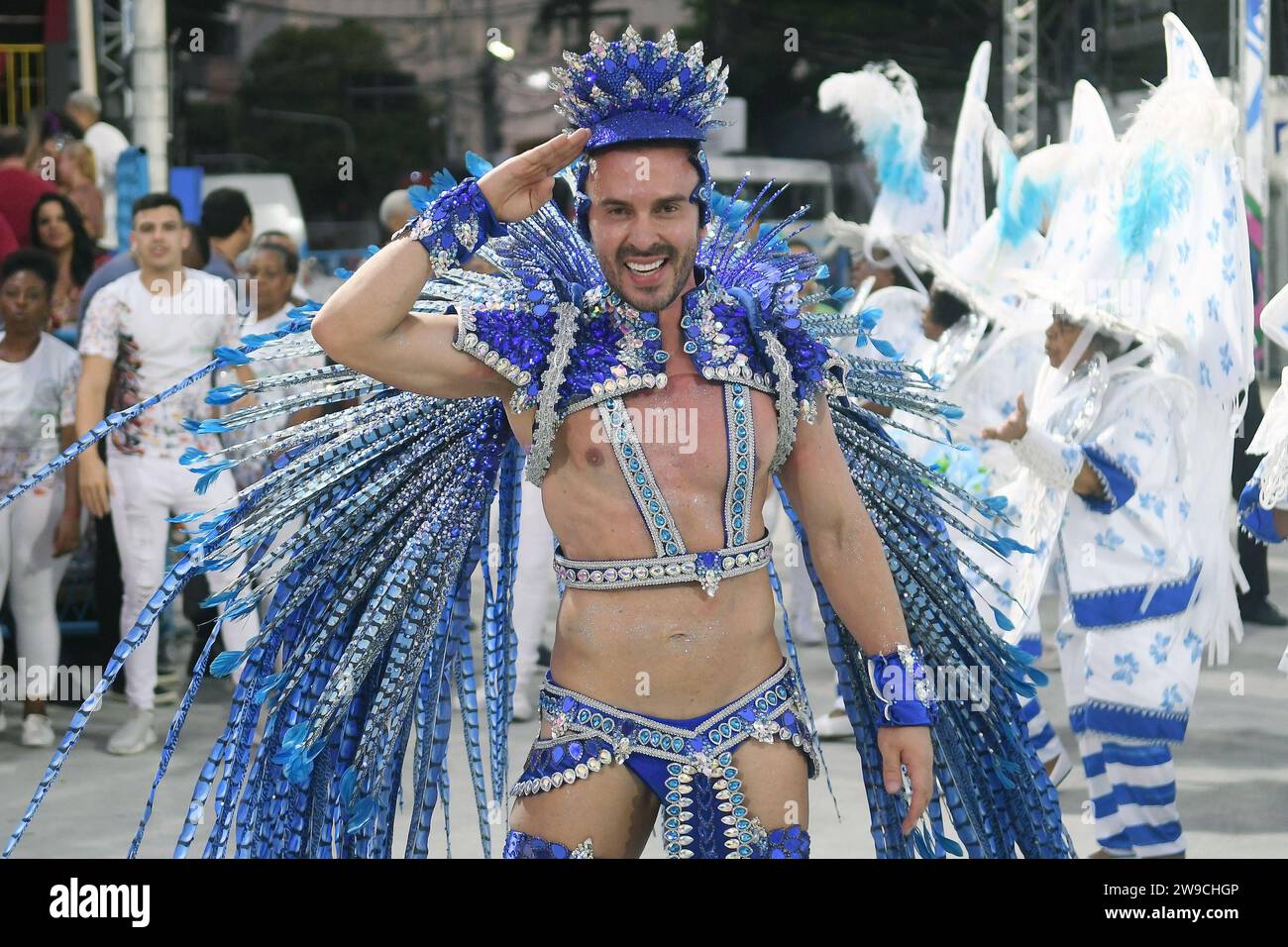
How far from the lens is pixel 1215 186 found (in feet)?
16.2

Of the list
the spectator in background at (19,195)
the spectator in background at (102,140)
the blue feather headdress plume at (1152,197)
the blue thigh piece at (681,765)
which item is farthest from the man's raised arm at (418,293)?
the spectator in background at (102,140)

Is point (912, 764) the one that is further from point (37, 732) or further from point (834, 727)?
point (37, 732)

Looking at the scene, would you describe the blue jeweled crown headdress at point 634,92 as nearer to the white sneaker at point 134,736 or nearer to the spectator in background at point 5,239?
the white sneaker at point 134,736

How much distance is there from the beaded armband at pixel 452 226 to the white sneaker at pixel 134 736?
12.2 feet

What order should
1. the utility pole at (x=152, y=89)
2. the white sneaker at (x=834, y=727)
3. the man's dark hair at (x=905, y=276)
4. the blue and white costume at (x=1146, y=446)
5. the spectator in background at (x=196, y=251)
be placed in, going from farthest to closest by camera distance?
the utility pole at (x=152, y=89) → the man's dark hair at (x=905, y=276) → the spectator in background at (x=196, y=251) → the white sneaker at (x=834, y=727) → the blue and white costume at (x=1146, y=446)

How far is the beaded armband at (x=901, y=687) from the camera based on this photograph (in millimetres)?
2869

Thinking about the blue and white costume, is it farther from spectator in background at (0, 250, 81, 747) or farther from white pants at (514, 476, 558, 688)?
spectator in background at (0, 250, 81, 747)

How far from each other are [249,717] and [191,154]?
1855 cm

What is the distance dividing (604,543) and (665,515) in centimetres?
11

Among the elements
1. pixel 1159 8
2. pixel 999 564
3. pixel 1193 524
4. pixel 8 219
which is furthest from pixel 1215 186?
pixel 1159 8

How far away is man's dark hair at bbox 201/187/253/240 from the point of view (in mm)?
7391

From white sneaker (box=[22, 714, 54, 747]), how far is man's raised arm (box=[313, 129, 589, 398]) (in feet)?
12.4

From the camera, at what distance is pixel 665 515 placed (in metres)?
2.80

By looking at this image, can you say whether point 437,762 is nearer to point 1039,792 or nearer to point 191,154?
point 1039,792
